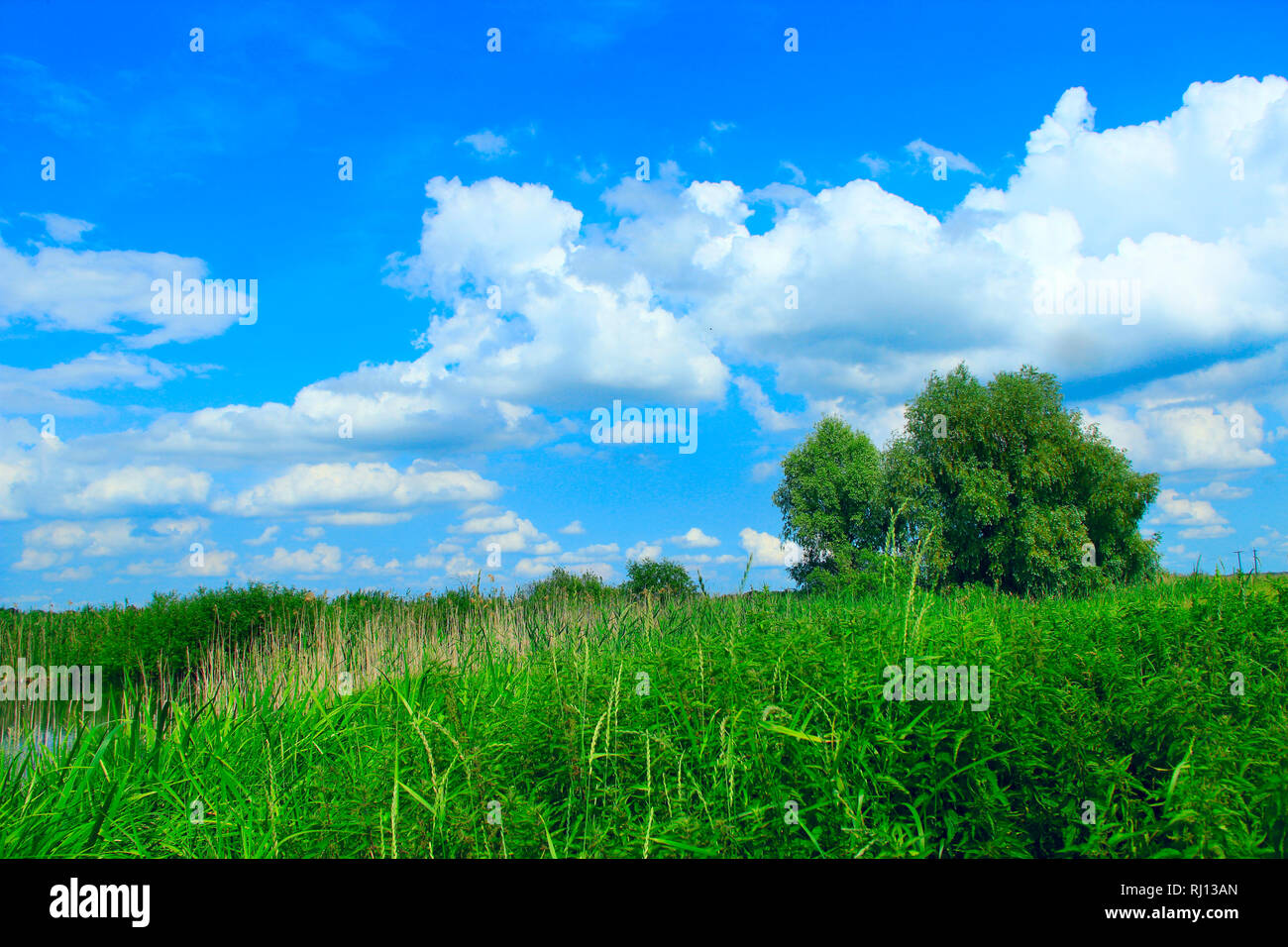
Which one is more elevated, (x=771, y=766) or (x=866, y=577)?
(x=866, y=577)

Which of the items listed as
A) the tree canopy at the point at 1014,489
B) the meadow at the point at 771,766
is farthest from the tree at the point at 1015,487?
the meadow at the point at 771,766

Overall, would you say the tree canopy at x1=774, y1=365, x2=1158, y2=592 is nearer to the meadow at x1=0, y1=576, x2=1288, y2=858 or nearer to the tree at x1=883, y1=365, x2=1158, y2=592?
the tree at x1=883, y1=365, x2=1158, y2=592

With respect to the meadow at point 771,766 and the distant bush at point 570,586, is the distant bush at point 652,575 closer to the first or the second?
the distant bush at point 570,586

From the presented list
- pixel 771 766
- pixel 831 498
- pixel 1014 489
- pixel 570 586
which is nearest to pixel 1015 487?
pixel 1014 489

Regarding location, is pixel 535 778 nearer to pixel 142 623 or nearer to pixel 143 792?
pixel 143 792

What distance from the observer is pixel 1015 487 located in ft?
108

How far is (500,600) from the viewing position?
19.8 m

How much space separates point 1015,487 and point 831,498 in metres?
10.3

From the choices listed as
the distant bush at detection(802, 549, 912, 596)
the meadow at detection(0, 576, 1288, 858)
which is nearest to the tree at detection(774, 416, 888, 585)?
the distant bush at detection(802, 549, 912, 596)

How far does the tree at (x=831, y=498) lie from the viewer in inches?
1592

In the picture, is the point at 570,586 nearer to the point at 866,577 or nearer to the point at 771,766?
the point at 866,577

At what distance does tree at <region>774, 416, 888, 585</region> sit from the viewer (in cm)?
4044

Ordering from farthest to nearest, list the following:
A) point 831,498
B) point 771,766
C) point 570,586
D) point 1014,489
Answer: point 831,498, point 1014,489, point 570,586, point 771,766
